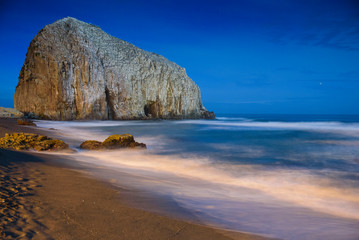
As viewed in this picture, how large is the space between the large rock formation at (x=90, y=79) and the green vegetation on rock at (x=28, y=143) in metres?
17.2

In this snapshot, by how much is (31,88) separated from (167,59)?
21.8 metres

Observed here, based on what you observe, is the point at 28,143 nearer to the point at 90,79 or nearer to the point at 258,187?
the point at 258,187

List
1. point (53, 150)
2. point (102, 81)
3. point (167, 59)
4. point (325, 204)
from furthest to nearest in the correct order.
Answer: point (167, 59), point (102, 81), point (53, 150), point (325, 204)

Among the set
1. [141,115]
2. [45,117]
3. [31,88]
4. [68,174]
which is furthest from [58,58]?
[68,174]

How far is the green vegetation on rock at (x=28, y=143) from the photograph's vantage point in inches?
239

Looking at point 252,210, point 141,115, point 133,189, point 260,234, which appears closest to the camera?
point 260,234

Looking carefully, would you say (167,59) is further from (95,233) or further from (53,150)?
(95,233)

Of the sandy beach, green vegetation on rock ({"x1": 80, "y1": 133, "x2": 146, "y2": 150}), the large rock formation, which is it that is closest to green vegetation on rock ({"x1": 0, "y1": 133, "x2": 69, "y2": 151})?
green vegetation on rock ({"x1": 80, "y1": 133, "x2": 146, "y2": 150})

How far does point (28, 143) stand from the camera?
21.0 feet

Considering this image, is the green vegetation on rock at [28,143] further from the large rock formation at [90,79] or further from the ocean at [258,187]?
the large rock formation at [90,79]

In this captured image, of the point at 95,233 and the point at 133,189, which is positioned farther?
the point at 133,189

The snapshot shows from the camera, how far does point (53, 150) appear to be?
6.52 meters

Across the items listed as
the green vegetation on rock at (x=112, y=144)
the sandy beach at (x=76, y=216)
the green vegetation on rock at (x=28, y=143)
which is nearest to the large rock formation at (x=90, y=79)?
the green vegetation on rock at (x=112, y=144)

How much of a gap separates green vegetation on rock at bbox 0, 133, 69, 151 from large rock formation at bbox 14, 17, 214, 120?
56.4 ft
